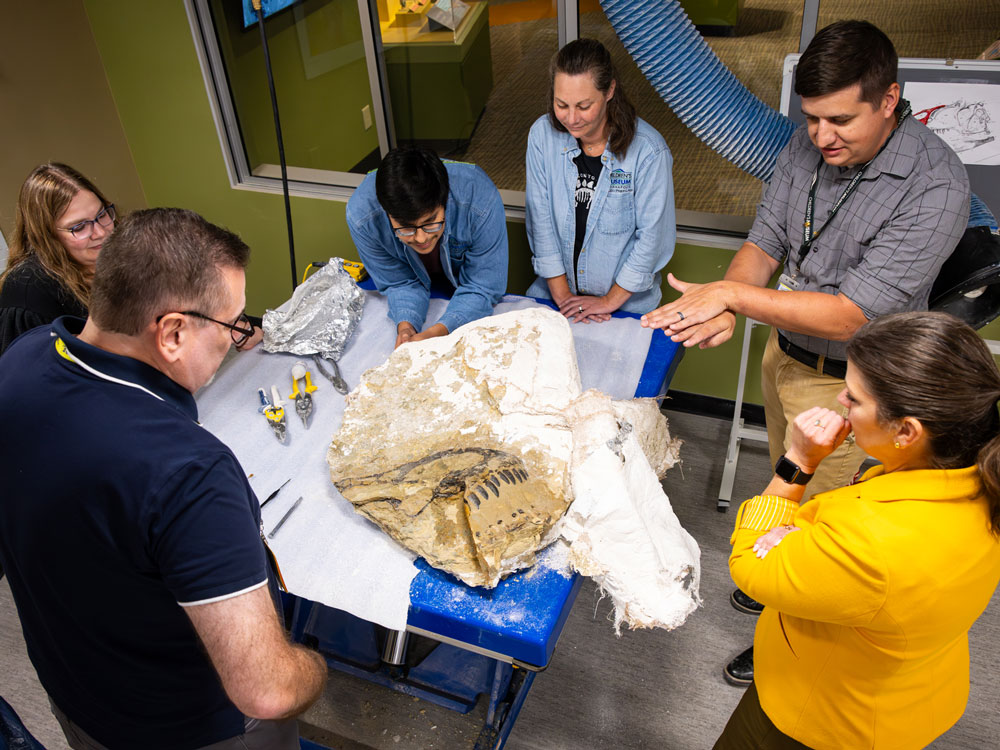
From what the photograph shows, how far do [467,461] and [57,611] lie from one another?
2.65 feet

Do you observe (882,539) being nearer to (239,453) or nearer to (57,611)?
(57,611)

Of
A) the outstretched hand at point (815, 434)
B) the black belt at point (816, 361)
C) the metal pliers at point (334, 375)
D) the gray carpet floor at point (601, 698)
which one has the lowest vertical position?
the gray carpet floor at point (601, 698)

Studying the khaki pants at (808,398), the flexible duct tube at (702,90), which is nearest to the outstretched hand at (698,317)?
the khaki pants at (808,398)

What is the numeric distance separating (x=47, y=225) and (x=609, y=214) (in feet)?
4.97

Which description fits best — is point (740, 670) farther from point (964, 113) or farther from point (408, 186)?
point (964, 113)

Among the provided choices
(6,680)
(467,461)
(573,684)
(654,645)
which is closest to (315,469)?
(467,461)

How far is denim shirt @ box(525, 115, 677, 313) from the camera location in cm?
215

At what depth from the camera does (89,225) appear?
1803 mm

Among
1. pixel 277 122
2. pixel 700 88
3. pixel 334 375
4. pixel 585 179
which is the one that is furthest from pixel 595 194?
pixel 277 122

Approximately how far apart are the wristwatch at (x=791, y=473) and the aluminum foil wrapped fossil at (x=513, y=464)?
29cm

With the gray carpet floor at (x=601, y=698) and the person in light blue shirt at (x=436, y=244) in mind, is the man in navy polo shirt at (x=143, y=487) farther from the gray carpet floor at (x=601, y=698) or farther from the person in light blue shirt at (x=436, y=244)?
the gray carpet floor at (x=601, y=698)

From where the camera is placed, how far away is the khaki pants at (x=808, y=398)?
6.14 ft

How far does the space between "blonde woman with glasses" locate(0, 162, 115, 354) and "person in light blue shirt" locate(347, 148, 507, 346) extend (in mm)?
695

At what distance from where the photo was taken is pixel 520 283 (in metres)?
3.11
